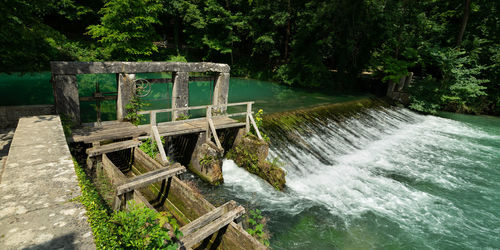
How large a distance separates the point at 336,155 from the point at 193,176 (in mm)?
7644

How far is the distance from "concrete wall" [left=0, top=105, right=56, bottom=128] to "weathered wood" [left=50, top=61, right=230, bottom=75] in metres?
1.50

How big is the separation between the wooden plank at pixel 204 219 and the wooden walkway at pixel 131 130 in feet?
17.6

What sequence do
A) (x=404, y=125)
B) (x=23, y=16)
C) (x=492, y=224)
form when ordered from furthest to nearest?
1. (x=404, y=125)
2. (x=492, y=224)
3. (x=23, y=16)

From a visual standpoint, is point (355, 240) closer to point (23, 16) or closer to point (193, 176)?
point (193, 176)

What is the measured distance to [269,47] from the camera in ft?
115

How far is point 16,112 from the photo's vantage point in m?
9.35

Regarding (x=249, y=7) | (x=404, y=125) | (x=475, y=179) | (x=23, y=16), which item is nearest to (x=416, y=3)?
(x=404, y=125)

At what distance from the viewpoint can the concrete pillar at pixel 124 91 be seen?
10.5 meters

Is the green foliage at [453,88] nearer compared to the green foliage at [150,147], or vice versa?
the green foliage at [150,147]

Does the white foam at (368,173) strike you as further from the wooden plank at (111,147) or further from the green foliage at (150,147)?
the wooden plank at (111,147)

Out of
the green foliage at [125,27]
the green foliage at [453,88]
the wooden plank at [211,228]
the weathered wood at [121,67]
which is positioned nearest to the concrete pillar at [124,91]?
the weathered wood at [121,67]

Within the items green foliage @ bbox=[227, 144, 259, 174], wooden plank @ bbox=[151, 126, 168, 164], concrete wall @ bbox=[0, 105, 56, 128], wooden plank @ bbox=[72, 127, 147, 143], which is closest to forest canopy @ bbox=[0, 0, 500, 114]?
concrete wall @ bbox=[0, 105, 56, 128]

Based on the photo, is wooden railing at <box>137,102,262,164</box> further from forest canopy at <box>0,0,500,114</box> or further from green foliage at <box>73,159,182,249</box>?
forest canopy at <box>0,0,500,114</box>

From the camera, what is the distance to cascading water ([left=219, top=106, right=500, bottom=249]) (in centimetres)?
816
